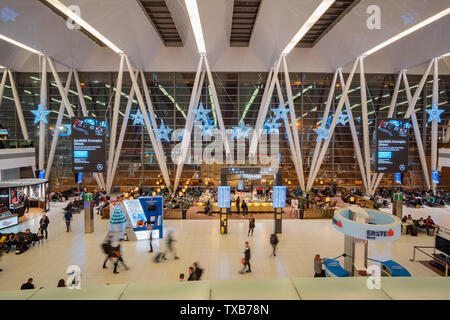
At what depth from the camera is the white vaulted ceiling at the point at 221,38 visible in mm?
13484

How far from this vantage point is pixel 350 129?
2295cm

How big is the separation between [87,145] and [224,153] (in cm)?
1378

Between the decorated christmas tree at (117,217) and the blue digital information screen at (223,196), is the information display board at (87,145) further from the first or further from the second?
the blue digital information screen at (223,196)

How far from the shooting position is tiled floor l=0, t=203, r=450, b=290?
7.57m

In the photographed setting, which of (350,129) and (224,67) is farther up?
(224,67)

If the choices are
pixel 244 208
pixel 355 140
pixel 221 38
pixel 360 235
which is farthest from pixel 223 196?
pixel 355 140

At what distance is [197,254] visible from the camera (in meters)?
9.14

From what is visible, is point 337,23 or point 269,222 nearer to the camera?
point 269,222

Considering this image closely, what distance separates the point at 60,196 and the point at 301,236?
1865 cm

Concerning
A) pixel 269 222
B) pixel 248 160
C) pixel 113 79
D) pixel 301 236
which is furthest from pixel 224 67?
pixel 301 236

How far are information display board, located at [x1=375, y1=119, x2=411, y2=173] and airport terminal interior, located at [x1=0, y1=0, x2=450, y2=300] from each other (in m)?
0.07

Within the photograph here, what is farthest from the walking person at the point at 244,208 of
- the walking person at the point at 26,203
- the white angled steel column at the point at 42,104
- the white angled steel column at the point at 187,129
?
the white angled steel column at the point at 42,104

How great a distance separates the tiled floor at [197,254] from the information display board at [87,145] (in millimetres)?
3309

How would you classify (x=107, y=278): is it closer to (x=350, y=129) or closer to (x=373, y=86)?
(x=350, y=129)
